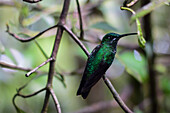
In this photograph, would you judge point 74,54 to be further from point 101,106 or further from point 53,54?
point 53,54

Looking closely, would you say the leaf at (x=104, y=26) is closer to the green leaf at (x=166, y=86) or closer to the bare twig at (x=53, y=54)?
the bare twig at (x=53, y=54)

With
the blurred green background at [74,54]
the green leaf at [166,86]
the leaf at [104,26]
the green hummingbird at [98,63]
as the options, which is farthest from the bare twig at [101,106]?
the green hummingbird at [98,63]

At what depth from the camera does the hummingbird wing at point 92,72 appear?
978mm

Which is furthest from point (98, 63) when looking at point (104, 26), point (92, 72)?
point (104, 26)

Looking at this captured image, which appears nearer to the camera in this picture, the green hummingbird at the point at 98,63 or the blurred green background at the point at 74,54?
the green hummingbird at the point at 98,63

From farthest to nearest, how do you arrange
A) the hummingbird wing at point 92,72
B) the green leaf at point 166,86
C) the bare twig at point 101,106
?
the green leaf at point 166,86 → the bare twig at point 101,106 → the hummingbird wing at point 92,72

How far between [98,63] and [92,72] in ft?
0.22

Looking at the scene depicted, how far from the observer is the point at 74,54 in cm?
298

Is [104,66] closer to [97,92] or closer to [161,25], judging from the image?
[97,92]

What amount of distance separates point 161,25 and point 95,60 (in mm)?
2498

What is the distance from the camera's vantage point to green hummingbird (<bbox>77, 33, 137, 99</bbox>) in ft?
3.22

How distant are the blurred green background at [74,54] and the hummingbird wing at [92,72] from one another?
65cm

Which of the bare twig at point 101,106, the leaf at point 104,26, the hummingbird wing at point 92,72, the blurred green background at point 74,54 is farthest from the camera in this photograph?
the bare twig at point 101,106

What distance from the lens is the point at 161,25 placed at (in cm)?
336
